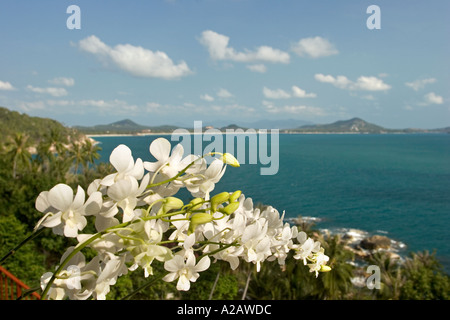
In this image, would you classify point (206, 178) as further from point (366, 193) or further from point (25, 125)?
point (25, 125)

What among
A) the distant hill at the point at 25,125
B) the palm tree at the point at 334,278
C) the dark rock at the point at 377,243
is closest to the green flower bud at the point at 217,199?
the palm tree at the point at 334,278

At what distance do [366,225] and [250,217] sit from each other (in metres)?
31.1

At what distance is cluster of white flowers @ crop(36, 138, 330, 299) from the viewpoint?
432 millimetres

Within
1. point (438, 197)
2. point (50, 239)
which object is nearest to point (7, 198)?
point (50, 239)

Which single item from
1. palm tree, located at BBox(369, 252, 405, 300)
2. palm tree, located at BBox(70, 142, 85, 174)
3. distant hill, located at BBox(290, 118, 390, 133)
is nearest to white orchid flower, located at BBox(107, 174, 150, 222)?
palm tree, located at BBox(369, 252, 405, 300)

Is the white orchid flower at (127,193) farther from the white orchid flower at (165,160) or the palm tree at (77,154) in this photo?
the palm tree at (77,154)

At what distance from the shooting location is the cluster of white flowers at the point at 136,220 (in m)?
0.43

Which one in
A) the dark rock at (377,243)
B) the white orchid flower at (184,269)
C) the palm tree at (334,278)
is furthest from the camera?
the dark rock at (377,243)

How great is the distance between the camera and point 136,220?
0.44 metres

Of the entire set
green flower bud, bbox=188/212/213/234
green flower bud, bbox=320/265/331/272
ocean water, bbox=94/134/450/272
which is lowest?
ocean water, bbox=94/134/450/272

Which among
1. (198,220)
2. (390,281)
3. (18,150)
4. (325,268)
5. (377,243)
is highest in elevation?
(198,220)

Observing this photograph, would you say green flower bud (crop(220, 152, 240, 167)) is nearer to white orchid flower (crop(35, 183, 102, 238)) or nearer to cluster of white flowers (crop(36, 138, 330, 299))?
cluster of white flowers (crop(36, 138, 330, 299))

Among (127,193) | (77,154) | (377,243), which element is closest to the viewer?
(127,193)

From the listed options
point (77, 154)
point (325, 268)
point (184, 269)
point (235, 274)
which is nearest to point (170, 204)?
point (184, 269)
